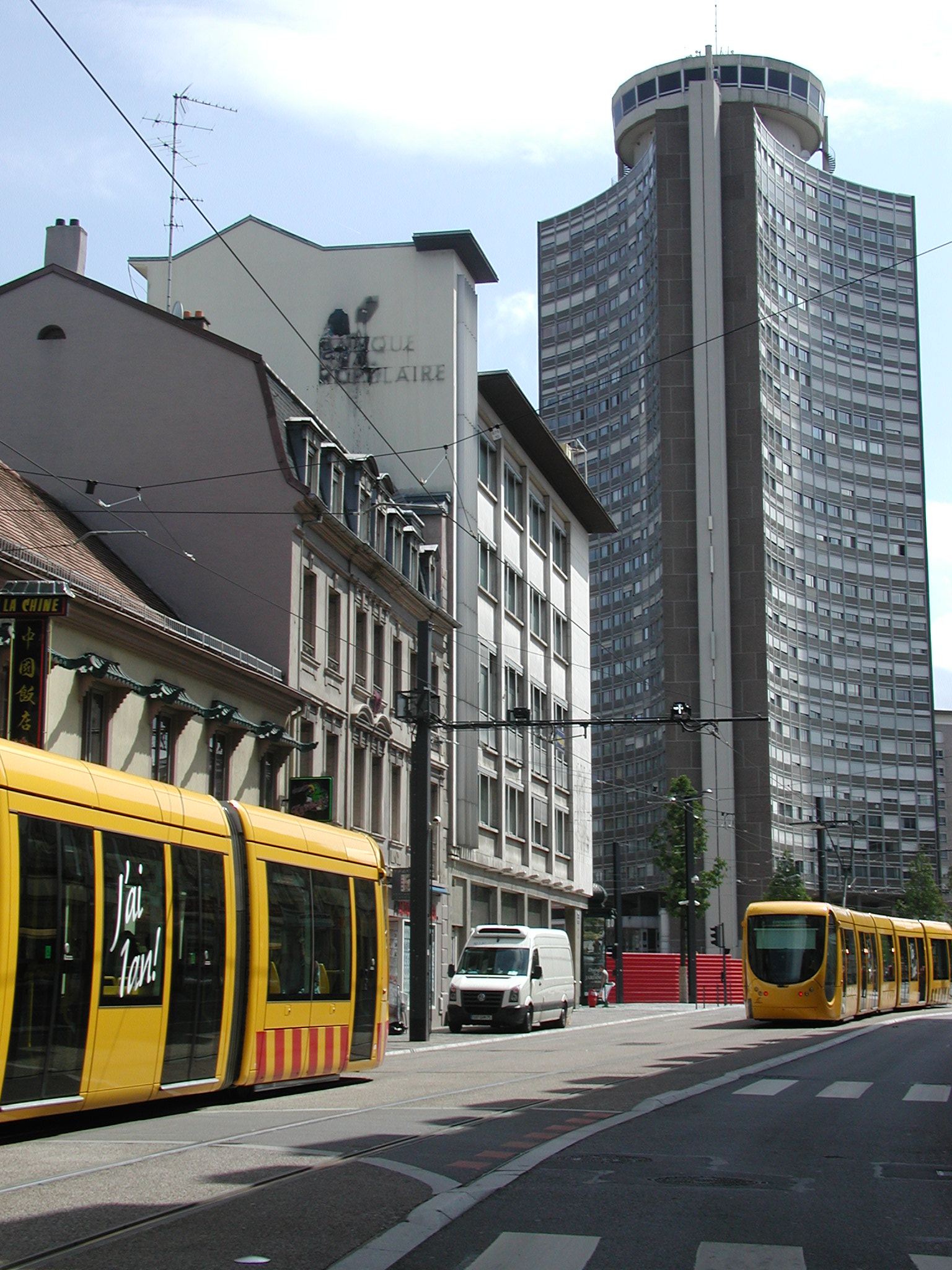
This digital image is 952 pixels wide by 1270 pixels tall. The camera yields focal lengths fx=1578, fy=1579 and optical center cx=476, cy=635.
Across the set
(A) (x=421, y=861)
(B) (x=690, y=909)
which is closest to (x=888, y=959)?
(B) (x=690, y=909)

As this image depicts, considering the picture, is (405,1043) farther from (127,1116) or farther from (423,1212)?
(423,1212)

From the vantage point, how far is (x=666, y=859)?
74625mm

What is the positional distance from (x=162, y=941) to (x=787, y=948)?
25.6 metres

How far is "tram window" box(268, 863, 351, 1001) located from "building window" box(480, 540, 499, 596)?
33.8 metres

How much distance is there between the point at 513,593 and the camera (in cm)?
5553

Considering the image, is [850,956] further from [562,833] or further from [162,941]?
[162,941]

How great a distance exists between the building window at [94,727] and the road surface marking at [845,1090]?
1259cm

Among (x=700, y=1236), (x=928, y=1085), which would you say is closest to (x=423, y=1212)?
(x=700, y=1236)

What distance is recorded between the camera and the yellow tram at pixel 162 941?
11.3 meters

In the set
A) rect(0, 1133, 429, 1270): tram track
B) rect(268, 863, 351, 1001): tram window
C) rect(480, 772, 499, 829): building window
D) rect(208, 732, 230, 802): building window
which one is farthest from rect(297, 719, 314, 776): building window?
rect(0, 1133, 429, 1270): tram track

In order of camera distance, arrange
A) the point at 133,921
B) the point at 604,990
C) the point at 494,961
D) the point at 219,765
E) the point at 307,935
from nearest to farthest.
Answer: the point at 133,921
the point at 307,935
the point at 219,765
the point at 494,961
the point at 604,990

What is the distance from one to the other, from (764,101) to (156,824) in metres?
116

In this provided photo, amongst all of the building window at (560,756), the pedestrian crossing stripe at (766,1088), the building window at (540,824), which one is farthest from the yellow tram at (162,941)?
the building window at (560,756)

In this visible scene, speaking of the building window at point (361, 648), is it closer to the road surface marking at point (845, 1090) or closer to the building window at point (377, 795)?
the building window at point (377, 795)
